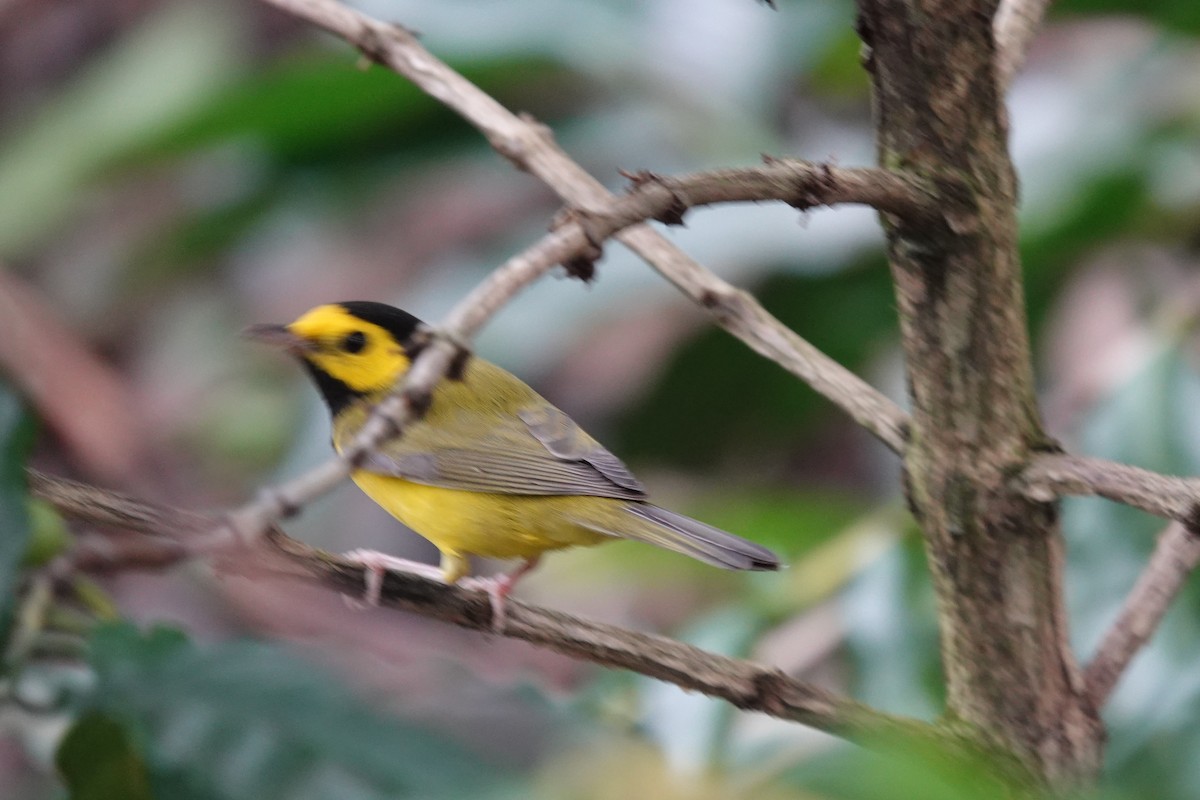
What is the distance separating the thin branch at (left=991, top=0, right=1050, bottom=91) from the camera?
3.64 feet

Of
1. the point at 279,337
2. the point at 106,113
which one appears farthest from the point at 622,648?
the point at 106,113

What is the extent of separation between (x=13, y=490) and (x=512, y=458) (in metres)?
0.70

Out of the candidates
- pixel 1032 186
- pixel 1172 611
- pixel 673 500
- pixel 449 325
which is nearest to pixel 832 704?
pixel 449 325

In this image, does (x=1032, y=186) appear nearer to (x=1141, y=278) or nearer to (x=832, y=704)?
(x=1141, y=278)

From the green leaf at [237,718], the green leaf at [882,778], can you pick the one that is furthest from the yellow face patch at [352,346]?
the green leaf at [882,778]

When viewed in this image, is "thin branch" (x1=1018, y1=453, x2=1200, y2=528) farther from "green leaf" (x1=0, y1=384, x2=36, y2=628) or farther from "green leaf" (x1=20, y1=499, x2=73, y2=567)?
"green leaf" (x1=20, y1=499, x2=73, y2=567)

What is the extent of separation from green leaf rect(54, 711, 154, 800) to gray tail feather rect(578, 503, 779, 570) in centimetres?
48

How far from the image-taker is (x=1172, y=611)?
1638 mm

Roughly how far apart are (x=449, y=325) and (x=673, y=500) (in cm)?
272

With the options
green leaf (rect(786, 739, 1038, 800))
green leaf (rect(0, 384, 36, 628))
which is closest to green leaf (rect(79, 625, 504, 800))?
green leaf (rect(0, 384, 36, 628))

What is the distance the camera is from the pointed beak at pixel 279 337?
1295 mm

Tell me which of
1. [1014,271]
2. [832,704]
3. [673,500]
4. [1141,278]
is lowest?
[673,500]

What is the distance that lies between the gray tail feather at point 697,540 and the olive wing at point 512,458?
31 mm

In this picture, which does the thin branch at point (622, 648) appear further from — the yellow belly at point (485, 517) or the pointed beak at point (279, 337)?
the yellow belly at point (485, 517)
